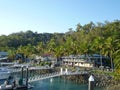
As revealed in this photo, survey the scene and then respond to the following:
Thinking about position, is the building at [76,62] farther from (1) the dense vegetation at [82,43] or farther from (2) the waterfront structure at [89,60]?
(1) the dense vegetation at [82,43]

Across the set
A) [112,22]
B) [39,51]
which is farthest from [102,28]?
A: [39,51]

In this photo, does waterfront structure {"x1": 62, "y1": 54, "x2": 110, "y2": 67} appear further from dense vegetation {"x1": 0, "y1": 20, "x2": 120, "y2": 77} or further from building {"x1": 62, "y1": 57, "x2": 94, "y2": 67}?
dense vegetation {"x1": 0, "y1": 20, "x2": 120, "y2": 77}

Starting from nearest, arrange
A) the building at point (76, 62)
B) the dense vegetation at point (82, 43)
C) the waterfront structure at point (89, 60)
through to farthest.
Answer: the dense vegetation at point (82, 43) → the waterfront structure at point (89, 60) → the building at point (76, 62)

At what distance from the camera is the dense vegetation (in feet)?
202

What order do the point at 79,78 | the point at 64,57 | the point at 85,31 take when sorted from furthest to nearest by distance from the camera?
the point at 85,31
the point at 64,57
the point at 79,78

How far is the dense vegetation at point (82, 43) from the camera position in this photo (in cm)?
6165

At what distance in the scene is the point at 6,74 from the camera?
4969 cm

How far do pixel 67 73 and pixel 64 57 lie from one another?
97.8 ft

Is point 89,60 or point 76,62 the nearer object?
point 89,60

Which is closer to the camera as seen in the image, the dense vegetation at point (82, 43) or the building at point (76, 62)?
the dense vegetation at point (82, 43)

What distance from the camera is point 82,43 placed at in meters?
78.3

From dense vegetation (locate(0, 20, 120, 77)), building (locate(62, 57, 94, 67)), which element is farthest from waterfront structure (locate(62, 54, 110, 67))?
dense vegetation (locate(0, 20, 120, 77))

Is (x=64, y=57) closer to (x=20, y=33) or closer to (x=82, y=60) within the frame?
(x=82, y=60)

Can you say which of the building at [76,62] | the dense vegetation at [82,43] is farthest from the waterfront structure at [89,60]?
the dense vegetation at [82,43]
